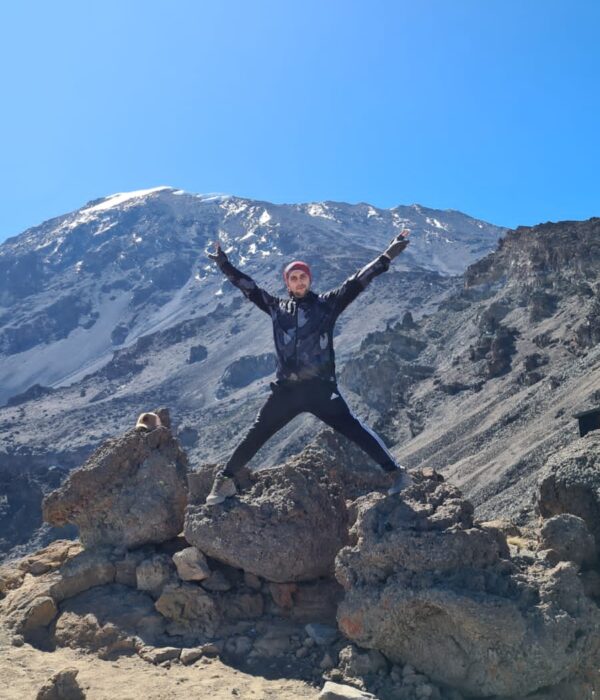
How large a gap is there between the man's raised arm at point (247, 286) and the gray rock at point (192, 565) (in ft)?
5.25

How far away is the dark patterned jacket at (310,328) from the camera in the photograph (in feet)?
15.1

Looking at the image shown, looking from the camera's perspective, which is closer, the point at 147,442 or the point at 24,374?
the point at 147,442

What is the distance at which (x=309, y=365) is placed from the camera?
4582 millimetres

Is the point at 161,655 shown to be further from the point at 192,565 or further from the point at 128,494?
the point at 128,494

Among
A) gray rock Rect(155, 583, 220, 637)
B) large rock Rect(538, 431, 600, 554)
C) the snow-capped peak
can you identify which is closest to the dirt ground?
gray rock Rect(155, 583, 220, 637)

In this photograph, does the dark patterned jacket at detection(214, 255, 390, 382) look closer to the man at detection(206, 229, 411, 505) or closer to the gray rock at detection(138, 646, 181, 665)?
the man at detection(206, 229, 411, 505)

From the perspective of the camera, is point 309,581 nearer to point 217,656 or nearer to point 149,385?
point 217,656

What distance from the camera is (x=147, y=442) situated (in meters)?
5.69

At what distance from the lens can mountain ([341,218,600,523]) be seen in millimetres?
19812

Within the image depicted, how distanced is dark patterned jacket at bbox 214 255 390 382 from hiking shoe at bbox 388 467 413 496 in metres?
0.71

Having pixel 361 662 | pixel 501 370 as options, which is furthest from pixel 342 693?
pixel 501 370

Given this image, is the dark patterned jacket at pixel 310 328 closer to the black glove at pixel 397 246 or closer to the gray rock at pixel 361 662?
the black glove at pixel 397 246

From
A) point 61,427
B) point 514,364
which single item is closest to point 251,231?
point 61,427

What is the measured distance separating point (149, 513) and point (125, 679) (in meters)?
1.42
